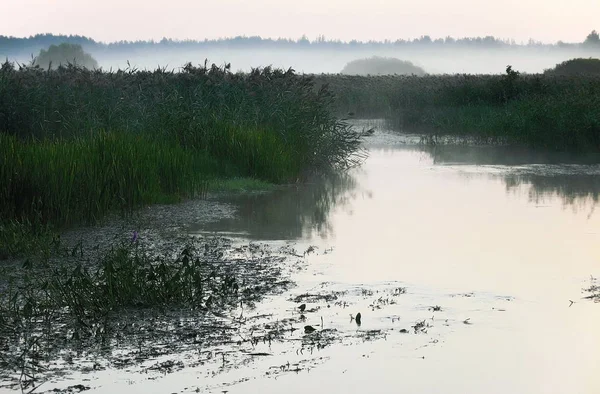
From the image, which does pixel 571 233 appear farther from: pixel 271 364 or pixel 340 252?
pixel 271 364

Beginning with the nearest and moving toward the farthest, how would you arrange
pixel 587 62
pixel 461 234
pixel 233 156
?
pixel 461 234, pixel 233 156, pixel 587 62

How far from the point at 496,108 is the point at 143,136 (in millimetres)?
15426

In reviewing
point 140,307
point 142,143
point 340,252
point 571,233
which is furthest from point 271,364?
point 142,143

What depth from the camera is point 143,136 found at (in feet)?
49.9

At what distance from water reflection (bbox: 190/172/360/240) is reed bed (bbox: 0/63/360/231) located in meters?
0.69

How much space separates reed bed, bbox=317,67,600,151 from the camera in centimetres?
2262

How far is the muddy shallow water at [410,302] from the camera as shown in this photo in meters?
5.85

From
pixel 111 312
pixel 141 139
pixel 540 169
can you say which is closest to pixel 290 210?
pixel 141 139

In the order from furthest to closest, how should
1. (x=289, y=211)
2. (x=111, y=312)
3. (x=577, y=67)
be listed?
(x=577, y=67)
(x=289, y=211)
(x=111, y=312)

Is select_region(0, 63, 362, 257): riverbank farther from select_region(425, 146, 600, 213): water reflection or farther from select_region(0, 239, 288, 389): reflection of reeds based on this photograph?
select_region(425, 146, 600, 213): water reflection

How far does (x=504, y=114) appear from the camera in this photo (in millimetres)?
25984

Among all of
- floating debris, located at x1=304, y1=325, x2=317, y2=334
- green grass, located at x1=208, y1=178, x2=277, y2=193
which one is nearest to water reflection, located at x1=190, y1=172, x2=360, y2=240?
green grass, located at x1=208, y1=178, x2=277, y2=193

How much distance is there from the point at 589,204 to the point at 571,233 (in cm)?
303

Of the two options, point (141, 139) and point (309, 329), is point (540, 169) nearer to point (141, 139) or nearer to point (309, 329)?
point (141, 139)
